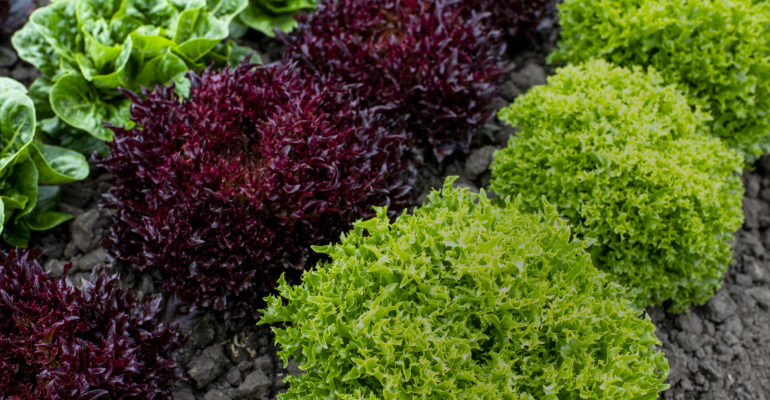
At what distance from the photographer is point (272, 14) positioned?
471cm

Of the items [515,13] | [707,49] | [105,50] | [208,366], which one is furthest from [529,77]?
[208,366]

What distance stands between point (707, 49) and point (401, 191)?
2.19m

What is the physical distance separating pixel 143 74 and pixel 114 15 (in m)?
0.46

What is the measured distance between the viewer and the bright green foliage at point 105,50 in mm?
3883

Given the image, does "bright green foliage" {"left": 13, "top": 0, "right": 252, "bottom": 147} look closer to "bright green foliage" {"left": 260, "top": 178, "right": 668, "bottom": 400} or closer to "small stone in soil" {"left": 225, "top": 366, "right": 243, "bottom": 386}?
"small stone in soil" {"left": 225, "top": 366, "right": 243, "bottom": 386}

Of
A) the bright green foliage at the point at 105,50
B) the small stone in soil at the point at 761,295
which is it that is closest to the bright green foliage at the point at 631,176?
the small stone in soil at the point at 761,295

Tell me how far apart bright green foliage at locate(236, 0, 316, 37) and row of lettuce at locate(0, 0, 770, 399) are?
1.02 feet

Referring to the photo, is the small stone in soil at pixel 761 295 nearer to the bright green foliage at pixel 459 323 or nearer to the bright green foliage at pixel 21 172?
the bright green foliage at pixel 459 323

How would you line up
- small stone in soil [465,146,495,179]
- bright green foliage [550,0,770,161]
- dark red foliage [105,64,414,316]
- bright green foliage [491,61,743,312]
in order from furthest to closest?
small stone in soil [465,146,495,179] < bright green foliage [550,0,770,161] < bright green foliage [491,61,743,312] < dark red foliage [105,64,414,316]

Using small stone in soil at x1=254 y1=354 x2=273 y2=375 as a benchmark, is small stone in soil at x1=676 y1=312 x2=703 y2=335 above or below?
above

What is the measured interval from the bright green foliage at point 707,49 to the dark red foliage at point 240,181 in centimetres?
175

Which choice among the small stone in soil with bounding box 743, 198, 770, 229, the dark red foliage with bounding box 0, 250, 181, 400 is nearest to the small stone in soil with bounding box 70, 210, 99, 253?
the dark red foliage with bounding box 0, 250, 181, 400

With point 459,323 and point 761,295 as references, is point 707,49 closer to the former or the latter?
point 761,295

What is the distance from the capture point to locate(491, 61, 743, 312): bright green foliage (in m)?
3.42
